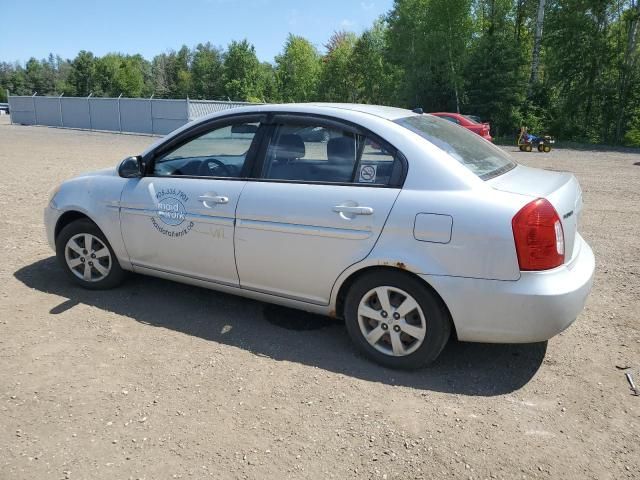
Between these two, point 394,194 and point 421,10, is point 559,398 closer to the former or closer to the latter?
point 394,194

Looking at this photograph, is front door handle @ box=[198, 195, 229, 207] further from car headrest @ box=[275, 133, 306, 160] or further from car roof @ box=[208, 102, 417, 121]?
car roof @ box=[208, 102, 417, 121]

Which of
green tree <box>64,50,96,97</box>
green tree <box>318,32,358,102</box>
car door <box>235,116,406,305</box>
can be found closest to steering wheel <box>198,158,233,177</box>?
car door <box>235,116,406,305</box>

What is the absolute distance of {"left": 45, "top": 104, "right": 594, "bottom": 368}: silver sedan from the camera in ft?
9.92

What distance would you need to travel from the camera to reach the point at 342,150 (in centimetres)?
359

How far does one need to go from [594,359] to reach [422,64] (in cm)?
3489

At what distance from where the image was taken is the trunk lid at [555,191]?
3115 millimetres

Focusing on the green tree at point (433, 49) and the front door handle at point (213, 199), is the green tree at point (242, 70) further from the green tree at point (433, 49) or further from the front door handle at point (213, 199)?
the front door handle at point (213, 199)

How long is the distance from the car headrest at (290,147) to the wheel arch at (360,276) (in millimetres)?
1014

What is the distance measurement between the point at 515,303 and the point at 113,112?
110 feet

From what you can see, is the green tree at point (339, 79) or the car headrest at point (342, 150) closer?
the car headrest at point (342, 150)

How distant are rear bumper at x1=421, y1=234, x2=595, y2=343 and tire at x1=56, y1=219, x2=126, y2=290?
9.72ft

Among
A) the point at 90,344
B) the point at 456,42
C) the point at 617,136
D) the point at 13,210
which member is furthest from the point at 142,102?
the point at 90,344

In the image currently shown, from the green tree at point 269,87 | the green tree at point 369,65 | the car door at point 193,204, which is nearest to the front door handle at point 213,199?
the car door at point 193,204

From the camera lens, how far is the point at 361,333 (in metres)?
3.50
